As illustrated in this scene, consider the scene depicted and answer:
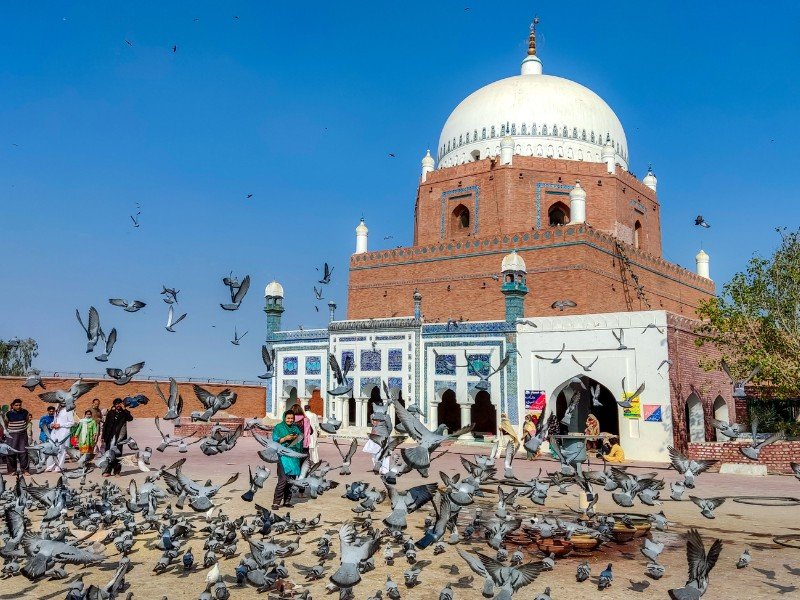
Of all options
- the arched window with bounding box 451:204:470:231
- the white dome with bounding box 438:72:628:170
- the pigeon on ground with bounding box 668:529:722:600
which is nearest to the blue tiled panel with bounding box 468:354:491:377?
the arched window with bounding box 451:204:470:231

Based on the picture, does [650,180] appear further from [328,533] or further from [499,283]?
[328,533]

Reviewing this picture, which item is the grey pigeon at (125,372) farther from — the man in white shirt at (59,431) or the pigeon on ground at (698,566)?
the pigeon on ground at (698,566)

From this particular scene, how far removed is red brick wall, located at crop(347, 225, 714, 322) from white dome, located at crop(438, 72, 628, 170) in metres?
5.21

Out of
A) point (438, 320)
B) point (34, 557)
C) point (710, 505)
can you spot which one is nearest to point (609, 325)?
point (438, 320)

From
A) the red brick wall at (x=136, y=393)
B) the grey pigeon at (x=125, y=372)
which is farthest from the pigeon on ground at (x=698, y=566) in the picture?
the red brick wall at (x=136, y=393)

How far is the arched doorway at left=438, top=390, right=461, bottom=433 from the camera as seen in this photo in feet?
95.7

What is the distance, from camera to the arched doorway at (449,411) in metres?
29.2

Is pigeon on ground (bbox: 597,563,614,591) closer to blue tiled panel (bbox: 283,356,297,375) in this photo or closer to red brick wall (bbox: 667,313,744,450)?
red brick wall (bbox: 667,313,744,450)

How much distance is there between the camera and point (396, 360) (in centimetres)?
2842

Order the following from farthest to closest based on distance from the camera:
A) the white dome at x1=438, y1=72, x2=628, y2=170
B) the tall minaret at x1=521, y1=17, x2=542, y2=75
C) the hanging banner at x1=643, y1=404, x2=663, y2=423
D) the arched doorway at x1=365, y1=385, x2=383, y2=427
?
the tall minaret at x1=521, y1=17, x2=542, y2=75 < the white dome at x1=438, y1=72, x2=628, y2=170 < the arched doorway at x1=365, y1=385, x2=383, y2=427 < the hanging banner at x1=643, y1=404, x2=663, y2=423

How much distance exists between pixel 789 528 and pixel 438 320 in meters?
20.9

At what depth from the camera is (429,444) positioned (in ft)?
24.4

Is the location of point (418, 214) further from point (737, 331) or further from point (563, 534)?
point (563, 534)

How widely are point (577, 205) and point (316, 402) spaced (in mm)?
13878
